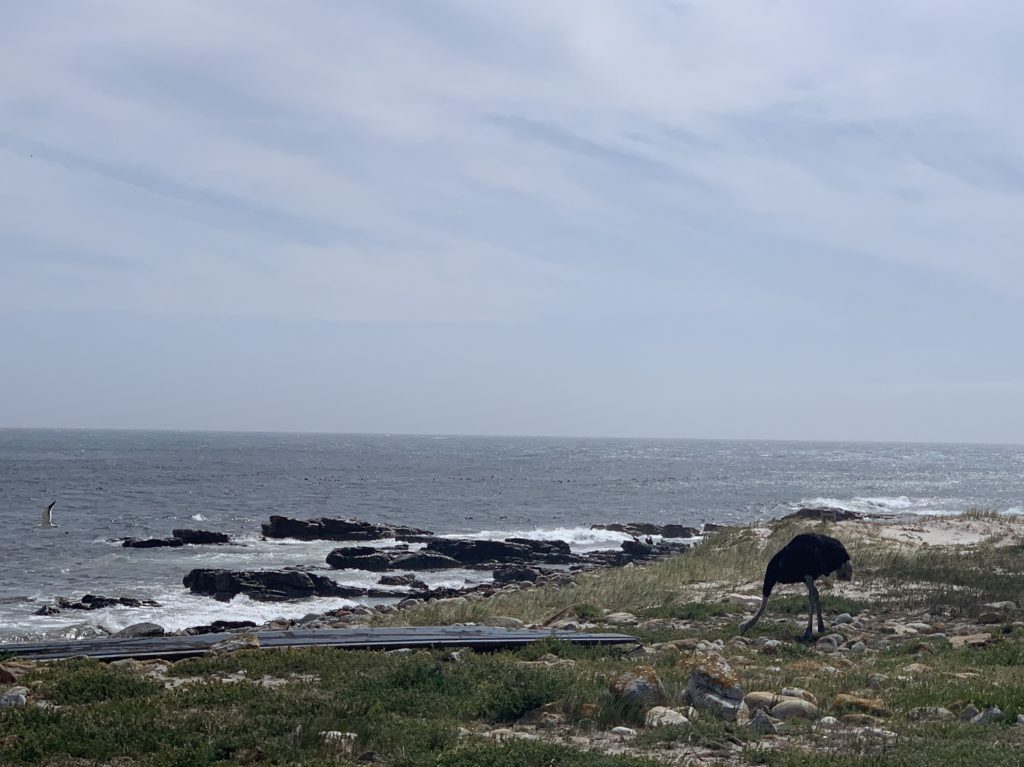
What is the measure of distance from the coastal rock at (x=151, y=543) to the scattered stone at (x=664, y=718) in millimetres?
41080

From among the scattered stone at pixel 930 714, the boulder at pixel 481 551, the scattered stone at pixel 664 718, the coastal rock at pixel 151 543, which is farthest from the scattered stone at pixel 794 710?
the coastal rock at pixel 151 543

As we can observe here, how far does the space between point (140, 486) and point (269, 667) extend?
3100 inches

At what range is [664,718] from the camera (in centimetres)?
929

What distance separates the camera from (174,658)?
1338 centimetres

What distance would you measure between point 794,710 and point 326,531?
45.9 m

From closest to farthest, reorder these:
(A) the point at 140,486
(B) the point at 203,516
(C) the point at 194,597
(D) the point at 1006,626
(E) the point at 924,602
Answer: (D) the point at 1006,626 < (E) the point at 924,602 < (C) the point at 194,597 < (B) the point at 203,516 < (A) the point at 140,486

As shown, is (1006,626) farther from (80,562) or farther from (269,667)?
(80,562)

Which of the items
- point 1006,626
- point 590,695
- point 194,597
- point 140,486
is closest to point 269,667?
point 590,695

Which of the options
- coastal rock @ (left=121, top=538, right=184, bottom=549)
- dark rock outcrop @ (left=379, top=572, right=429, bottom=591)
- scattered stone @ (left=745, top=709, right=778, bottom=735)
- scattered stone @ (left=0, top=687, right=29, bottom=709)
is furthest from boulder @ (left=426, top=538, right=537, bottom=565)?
scattered stone @ (left=745, top=709, right=778, bottom=735)

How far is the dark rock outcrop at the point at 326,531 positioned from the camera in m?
53.0

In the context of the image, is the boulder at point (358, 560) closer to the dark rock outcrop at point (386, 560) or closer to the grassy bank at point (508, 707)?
the dark rock outcrop at point (386, 560)

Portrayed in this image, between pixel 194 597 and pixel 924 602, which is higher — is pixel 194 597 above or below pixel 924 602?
below

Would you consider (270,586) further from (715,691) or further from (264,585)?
(715,691)

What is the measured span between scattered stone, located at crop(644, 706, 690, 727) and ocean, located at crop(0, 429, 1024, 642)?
61.7ft
